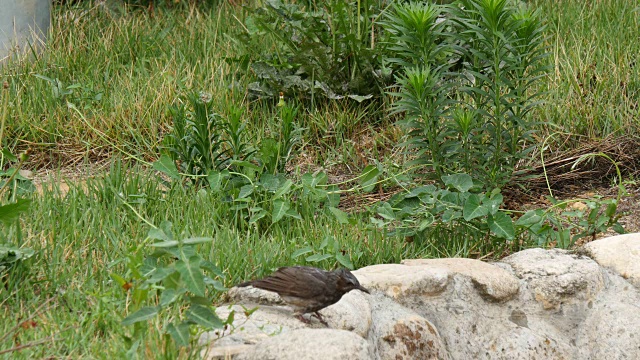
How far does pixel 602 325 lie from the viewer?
3.12 metres

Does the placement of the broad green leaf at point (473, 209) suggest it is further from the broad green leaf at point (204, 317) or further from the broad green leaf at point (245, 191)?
the broad green leaf at point (204, 317)

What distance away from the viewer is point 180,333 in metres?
2.31

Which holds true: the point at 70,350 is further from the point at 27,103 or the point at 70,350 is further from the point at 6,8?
the point at 6,8

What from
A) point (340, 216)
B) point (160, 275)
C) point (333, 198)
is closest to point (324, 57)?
point (333, 198)

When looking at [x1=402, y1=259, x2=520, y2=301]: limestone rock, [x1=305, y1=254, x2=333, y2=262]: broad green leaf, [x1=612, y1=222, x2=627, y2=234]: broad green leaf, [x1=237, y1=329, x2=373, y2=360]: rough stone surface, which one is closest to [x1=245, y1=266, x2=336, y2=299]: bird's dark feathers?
[x1=237, y1=329, x2=373, y2=360]: rough stone surface

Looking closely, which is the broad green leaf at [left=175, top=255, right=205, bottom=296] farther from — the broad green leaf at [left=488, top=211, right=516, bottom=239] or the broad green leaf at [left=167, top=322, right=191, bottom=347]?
the broad green leaf at [left=488, top=211, right=516, bottom=239]

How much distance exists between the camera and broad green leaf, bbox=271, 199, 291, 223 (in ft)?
11.5

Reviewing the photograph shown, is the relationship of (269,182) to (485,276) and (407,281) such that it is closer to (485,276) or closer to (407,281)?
(407,281)

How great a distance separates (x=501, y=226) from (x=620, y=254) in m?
0.47

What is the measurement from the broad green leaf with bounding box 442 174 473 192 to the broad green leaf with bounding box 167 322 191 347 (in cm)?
162

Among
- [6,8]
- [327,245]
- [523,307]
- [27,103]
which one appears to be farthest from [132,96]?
[523,307]

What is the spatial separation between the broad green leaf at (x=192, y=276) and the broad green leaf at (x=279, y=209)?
116 centimetres

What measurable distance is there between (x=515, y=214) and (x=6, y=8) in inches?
135

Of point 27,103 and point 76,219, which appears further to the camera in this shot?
point 27,103
